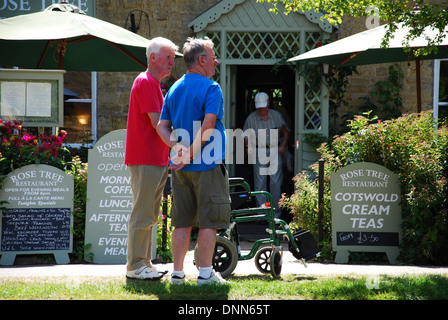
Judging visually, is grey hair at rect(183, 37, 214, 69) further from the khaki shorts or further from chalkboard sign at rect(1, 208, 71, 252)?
chalkboard sign at rect(1, 208, 71, 252)

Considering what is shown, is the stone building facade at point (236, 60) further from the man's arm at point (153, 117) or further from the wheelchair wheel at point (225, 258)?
the man's arm at point (153, 117)

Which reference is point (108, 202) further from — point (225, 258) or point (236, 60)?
point (236, 60)

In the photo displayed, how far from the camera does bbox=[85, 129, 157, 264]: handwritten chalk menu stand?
6223 millimetres

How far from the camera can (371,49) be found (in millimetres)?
7621

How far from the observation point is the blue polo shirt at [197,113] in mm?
4406

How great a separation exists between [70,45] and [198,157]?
15.1 ft

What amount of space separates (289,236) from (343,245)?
1.40 metres

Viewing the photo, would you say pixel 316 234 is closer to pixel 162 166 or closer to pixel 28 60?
pixel 162 166

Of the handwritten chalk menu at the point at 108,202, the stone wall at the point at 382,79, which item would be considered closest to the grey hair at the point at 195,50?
the handwritten chalk menu at the point at 108,202

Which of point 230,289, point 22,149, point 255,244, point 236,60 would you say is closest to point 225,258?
point 255,244

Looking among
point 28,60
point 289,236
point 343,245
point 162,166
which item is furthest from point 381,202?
point 28,60

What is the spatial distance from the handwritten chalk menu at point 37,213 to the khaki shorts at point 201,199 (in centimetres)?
213

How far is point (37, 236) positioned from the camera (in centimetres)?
614

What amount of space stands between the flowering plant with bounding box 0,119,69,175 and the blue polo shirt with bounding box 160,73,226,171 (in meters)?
2.38
